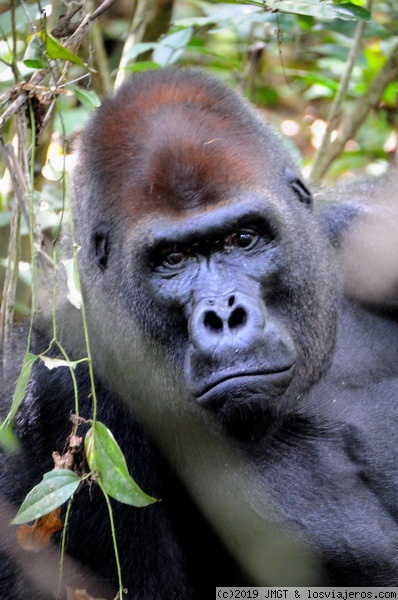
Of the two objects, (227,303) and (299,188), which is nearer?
(227,303)

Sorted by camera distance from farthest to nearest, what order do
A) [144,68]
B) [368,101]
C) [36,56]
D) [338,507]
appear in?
[368,101]
[144,68]
[338,507]
[36,56]

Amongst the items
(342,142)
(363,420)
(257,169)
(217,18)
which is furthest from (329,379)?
(342,142)

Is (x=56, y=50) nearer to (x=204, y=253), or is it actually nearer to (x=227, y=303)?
(x=204, y=253)

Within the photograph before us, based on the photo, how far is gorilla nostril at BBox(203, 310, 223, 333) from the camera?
3342mm

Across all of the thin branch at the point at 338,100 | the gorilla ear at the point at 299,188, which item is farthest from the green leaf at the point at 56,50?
the thin branch at the point at 338,100

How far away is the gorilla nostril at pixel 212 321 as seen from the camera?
3.34 meters

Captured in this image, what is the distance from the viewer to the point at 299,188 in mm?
4227

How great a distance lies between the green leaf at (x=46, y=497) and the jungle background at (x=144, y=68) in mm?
779

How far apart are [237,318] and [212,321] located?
0.09m

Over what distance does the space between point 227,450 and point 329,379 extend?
0.72 m

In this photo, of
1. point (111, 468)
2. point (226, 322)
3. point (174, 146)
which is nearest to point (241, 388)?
point (226, 322)

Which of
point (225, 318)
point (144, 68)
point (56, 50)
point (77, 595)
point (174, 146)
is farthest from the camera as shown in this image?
point (144, 68)

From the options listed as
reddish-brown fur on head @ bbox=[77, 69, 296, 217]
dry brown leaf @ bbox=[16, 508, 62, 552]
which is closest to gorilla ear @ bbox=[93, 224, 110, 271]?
reddish-brown fur on head @ bbox=[77, 69, 296, 217]

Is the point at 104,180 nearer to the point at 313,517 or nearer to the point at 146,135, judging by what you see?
the point at 146,135
